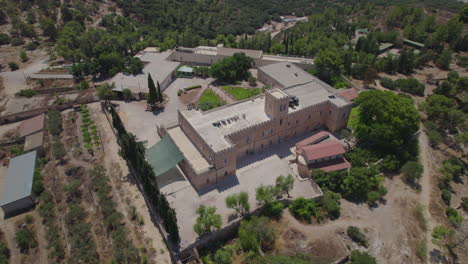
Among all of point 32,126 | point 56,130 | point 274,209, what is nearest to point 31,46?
point 32,126

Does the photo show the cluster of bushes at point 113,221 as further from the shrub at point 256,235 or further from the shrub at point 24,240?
the shrub at point 256,235

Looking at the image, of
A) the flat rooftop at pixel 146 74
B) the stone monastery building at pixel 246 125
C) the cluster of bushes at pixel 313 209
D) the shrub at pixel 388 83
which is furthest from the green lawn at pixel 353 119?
the flat rooftop at pixel 146 74

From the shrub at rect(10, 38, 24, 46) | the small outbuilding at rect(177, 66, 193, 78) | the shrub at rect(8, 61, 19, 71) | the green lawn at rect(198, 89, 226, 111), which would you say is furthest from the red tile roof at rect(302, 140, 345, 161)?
the shrub at rect(10, 38, 24, 46)

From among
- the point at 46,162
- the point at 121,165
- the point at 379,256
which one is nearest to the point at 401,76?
the point at 379,256

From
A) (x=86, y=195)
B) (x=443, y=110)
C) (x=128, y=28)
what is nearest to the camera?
(x=86, y=195)

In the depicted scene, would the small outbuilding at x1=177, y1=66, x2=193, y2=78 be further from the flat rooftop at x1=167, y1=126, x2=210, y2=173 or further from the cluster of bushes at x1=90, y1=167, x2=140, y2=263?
the cluster of bushes at x1=90, y1=167, x2=140, y2=263

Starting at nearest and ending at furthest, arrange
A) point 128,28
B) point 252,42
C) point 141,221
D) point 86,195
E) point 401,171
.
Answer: point 141,221
point 86,195
point 401,171
point 252,42
point 128,28

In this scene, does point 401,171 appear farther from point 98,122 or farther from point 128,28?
point 128,28
